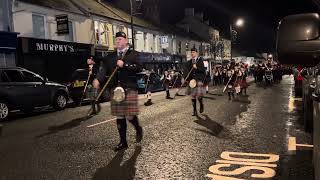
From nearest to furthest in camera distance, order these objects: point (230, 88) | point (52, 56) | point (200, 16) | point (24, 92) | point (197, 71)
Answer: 1. point (197, 71)
2. point (24, 92)
3. point (230, 88)
4. point (52, 56)
5. point (200, 16)

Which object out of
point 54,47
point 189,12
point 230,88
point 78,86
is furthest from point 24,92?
point 189,12

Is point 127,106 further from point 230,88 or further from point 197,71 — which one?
point 230,88

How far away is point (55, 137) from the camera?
327 inches

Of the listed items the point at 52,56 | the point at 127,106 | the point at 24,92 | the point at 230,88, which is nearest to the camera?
the point at 127,106

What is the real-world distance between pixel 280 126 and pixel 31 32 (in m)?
19.4

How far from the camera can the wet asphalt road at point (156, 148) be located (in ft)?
17.7

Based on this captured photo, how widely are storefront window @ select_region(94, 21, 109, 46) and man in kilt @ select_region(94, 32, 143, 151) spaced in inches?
981

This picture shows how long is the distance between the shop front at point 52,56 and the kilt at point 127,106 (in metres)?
18.4

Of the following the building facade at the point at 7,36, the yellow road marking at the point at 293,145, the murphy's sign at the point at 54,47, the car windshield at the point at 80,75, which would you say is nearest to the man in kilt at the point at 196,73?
the yellow road marking at the point at 293,145

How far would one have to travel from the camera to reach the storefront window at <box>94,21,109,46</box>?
31.6 m

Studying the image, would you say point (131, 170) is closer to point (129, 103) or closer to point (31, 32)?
point (129, 103)

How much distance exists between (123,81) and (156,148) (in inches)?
52.9

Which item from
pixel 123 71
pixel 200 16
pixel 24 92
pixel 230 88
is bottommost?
pixel 230 88

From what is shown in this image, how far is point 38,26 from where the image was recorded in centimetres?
2548
